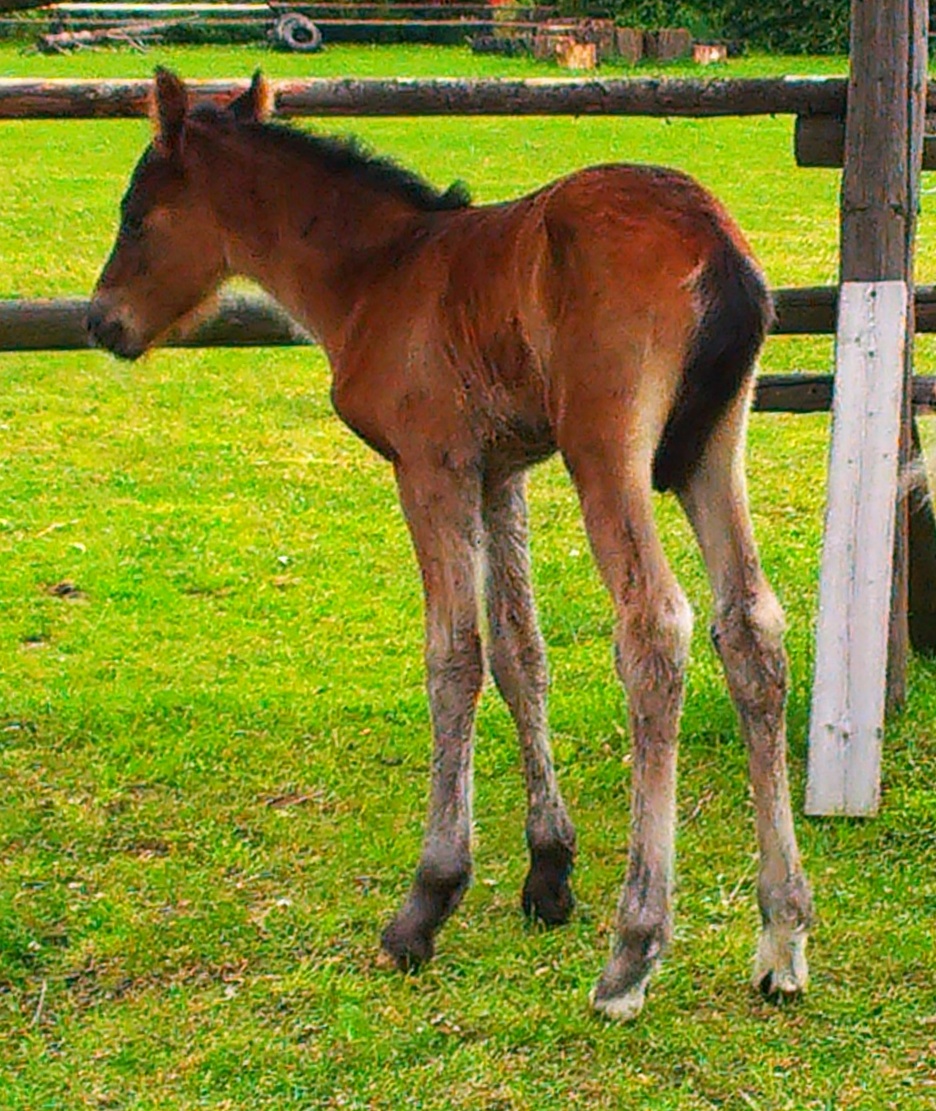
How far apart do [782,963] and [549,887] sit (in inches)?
27.1

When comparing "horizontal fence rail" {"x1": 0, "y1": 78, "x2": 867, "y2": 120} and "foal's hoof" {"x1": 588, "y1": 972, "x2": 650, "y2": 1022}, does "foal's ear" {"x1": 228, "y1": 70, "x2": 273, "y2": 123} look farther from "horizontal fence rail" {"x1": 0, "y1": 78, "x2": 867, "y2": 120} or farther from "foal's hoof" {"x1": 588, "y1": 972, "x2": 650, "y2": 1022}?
"foal's hoof" {"x1": 588, "y1": 972, "x2": 650, "y2": 1022}

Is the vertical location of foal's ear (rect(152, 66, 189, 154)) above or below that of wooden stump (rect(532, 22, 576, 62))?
above

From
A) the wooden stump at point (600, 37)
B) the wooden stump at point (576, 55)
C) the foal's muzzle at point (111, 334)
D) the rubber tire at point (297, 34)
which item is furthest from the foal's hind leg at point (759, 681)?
the rubber tire at point (297, 34)

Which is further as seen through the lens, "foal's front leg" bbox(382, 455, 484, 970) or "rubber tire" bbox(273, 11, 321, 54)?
"rubber tire" bbox(273, 11, 321, 54)

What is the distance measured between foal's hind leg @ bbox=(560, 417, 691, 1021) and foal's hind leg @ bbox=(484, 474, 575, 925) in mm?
584

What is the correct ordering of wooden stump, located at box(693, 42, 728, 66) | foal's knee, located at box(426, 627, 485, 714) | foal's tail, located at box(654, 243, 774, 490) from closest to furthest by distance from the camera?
foal's tail, located at box(654, 243, 774, 490), foal's knee, located at box(426, 627, 485, 714), wooden stump, located at box(693, 42, 728, 66)

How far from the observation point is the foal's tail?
3752 millimetres

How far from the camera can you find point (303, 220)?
175 inches

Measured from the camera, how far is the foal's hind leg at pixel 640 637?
377cm

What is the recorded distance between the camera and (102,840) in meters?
5.05

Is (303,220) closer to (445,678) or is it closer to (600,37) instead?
(445,678)

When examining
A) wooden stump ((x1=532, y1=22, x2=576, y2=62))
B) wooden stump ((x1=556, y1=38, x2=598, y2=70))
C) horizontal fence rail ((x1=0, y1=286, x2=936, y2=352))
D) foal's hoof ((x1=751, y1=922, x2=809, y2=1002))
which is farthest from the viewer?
wooden stump ((x1=532, y1=22, x2=576, y2=62))

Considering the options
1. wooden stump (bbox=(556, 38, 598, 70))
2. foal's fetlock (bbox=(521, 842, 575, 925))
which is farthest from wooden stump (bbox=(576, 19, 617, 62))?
foal's fetlock (bbox=(521, 842, 575, 925))

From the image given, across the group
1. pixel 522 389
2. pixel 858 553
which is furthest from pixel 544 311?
pixel 858 553
